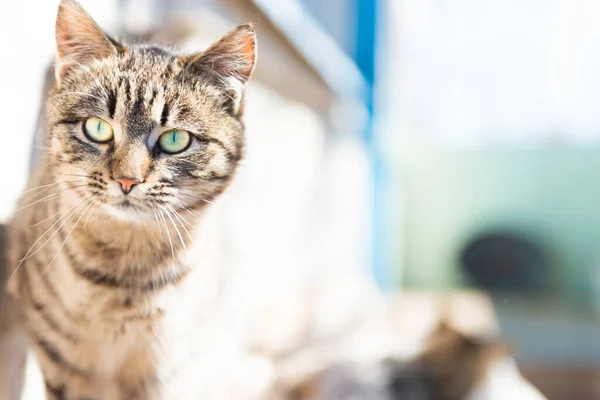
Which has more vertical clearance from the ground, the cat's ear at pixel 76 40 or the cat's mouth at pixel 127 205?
the cat's ear at pixel 76 40

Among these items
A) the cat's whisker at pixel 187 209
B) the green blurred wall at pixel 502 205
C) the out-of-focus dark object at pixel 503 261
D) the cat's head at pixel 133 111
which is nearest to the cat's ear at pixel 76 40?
the cat's head at pixel 133 111

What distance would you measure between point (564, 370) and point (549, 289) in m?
0.60

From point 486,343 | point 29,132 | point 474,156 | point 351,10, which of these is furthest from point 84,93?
point 474,156

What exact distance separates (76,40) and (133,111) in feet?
0.18

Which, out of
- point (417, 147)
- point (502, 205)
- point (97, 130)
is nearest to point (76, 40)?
point (97, 130)

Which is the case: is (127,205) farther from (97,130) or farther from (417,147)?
(417,147)

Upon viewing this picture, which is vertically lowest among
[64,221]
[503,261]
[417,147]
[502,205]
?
[503,261]

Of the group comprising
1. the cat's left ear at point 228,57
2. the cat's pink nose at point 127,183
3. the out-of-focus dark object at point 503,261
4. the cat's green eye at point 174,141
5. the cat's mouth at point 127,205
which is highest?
the cat's left ear at point 228,57

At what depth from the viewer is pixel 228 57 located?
347 mm

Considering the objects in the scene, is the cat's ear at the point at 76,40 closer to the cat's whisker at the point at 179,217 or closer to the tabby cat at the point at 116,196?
the tabby cat at the point at 116,196

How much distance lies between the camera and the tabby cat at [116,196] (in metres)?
0.33

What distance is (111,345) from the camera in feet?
1.29

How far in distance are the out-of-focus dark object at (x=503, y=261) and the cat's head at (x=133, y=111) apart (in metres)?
1.82

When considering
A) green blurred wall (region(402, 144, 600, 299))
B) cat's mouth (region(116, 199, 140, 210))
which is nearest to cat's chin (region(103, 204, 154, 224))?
cat's mouth (region(116, 199, 140, 210))
